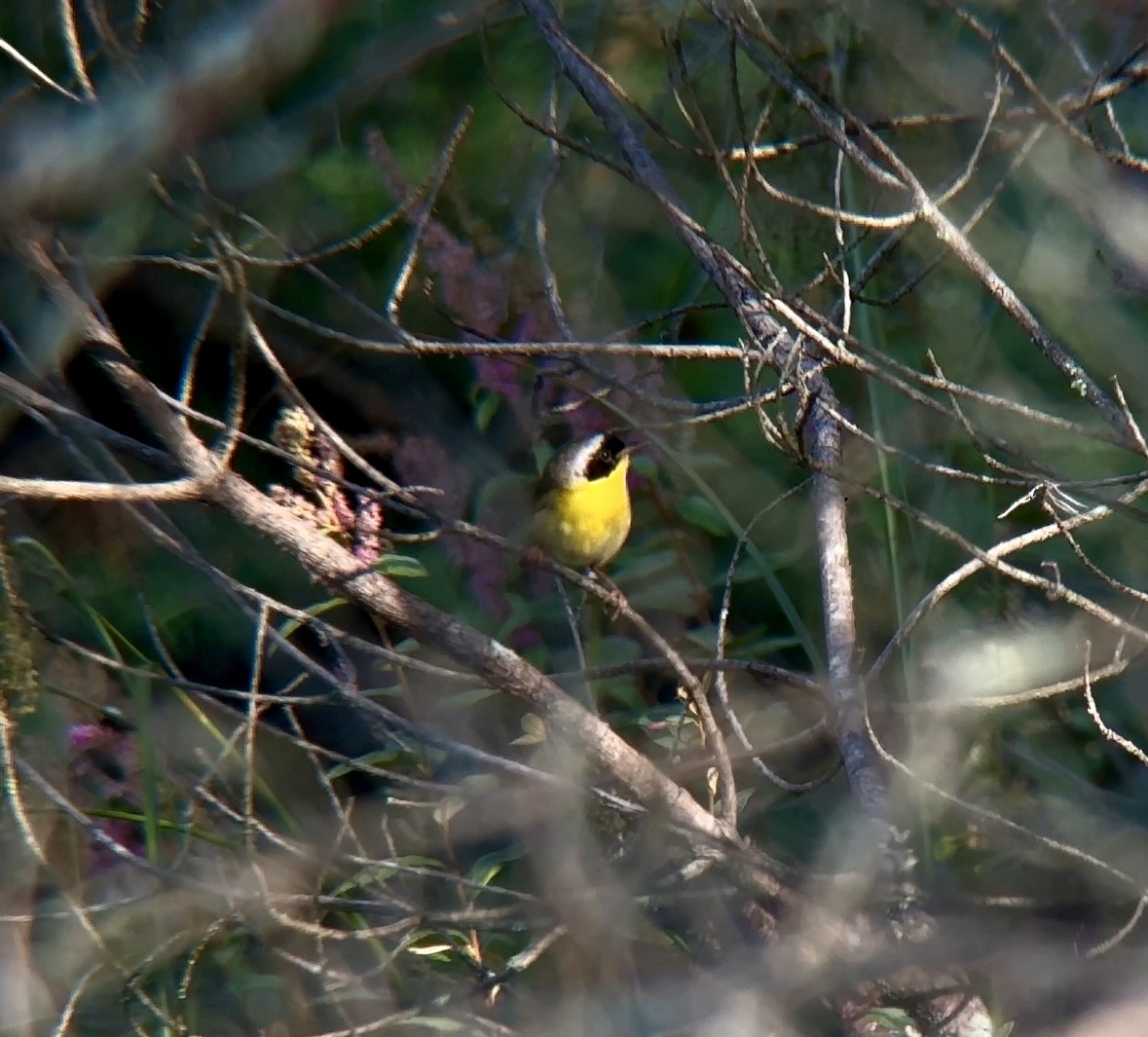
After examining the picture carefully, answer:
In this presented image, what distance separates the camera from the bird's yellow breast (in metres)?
2.88

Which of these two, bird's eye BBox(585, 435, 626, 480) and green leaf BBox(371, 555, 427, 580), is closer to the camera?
green leaf BBox(371, 555, 427, 580)

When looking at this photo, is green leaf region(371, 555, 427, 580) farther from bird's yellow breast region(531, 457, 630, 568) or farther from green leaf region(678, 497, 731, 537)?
green leaf region(678, 497, 731, 537)

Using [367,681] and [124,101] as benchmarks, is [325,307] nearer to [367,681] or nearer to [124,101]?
[367,681]

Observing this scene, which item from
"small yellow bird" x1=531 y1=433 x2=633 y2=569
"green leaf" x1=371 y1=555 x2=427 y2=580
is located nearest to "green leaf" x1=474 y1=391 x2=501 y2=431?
"small yellow bird" x1=531 y1=433 x2=633 y2=569

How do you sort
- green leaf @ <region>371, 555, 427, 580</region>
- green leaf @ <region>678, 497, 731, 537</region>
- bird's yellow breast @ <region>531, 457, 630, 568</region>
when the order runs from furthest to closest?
bird's yellow breast @ <region>531, 457, 630, 568</region> < green leaf @ <region>678, 497, 731, 537</region> < green leaf @ <region>371, 555, 427, 580</region>

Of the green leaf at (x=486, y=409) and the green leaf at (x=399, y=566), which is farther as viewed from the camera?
the green leaf at (x=486, y=409)

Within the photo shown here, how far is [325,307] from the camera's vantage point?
309 cm

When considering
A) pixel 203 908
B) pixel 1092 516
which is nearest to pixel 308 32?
pixel 1092 516

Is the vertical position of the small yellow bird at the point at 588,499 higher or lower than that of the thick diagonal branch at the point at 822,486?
lower

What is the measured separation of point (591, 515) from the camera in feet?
9.60

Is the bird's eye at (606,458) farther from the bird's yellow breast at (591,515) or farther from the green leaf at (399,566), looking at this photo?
the green leaf at (399,566)

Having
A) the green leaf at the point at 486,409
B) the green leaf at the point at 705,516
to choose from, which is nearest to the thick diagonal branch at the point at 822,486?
the green leaf at the point at 705,516

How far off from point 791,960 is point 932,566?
1.31m

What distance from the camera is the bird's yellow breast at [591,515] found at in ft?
9.45
